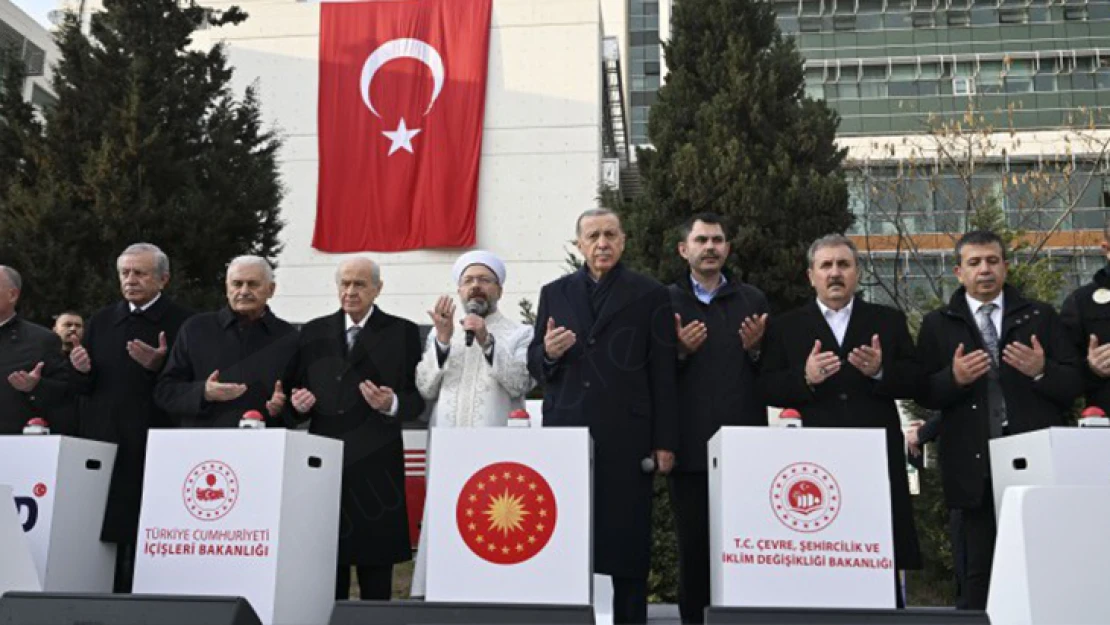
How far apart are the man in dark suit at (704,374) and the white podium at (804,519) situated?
65 cm

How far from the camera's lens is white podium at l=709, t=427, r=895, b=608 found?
3191mm

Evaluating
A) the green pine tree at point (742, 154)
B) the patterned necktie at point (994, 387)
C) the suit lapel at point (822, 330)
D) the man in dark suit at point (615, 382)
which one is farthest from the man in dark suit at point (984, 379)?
the green pine tree at point (742, 154)

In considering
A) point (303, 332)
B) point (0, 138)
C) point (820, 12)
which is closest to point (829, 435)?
point (303, 332)

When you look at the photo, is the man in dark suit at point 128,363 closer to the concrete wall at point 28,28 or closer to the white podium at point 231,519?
the white podium at point 231,519

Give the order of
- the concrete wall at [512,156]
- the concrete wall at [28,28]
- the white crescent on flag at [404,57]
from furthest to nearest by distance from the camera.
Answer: the concrete wall at [28,28] < the concrete wall at [512,156] < the white crescent on flag at [404,57]

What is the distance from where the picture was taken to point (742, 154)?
9789mm

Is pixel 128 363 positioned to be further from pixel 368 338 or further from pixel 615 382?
pixel 615 382

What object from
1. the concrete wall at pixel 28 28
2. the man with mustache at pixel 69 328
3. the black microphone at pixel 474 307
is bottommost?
the black microphone at pixel 474 307

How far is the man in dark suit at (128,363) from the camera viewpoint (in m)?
4.39

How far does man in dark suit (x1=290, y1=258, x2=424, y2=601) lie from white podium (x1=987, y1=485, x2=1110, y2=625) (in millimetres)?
2350

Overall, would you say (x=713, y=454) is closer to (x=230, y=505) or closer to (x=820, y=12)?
(x=230, y=505)

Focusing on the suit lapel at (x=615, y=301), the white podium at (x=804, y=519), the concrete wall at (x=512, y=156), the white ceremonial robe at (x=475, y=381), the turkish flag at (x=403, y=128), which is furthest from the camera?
the concrete wall at (x=512, y=156)

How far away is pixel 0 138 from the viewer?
8398 millimetres

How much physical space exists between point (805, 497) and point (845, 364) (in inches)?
35.0
